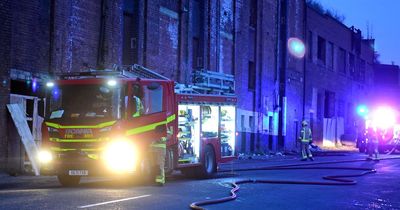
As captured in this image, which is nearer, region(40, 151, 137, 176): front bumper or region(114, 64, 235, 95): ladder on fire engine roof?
region(40, 151, 137, 176): front bumper

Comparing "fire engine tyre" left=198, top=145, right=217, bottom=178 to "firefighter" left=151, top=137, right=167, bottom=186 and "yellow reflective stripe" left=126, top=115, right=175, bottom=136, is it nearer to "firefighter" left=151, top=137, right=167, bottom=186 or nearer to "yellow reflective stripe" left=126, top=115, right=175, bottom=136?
"yellow reflective stripe" left=126, top=115, right=175, bottom=136

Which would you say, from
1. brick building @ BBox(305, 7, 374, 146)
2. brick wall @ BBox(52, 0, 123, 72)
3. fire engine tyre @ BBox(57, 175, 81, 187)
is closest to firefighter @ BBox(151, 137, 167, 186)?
fire engine tyre @ BBox(57, 175, 81, 187)

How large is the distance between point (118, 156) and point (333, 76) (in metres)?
38.3

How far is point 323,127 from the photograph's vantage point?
46.5 m

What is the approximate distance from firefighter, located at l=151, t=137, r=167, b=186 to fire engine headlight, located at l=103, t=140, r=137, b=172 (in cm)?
103

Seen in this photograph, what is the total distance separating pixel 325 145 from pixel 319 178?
30765 mm

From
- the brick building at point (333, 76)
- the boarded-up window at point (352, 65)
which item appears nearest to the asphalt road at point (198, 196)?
the brick building at point (333, 76)

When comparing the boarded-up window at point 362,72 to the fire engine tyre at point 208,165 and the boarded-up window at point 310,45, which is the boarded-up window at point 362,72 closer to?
the boarded-up window at point 310,45

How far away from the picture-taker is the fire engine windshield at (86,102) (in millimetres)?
13461

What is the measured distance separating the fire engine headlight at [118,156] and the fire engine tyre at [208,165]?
4046 millimetres

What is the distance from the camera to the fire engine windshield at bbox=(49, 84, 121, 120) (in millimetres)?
13461

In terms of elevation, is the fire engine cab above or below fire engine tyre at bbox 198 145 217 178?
above

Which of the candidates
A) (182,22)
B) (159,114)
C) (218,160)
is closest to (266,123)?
(182,22)

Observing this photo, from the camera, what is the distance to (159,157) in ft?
47.4
